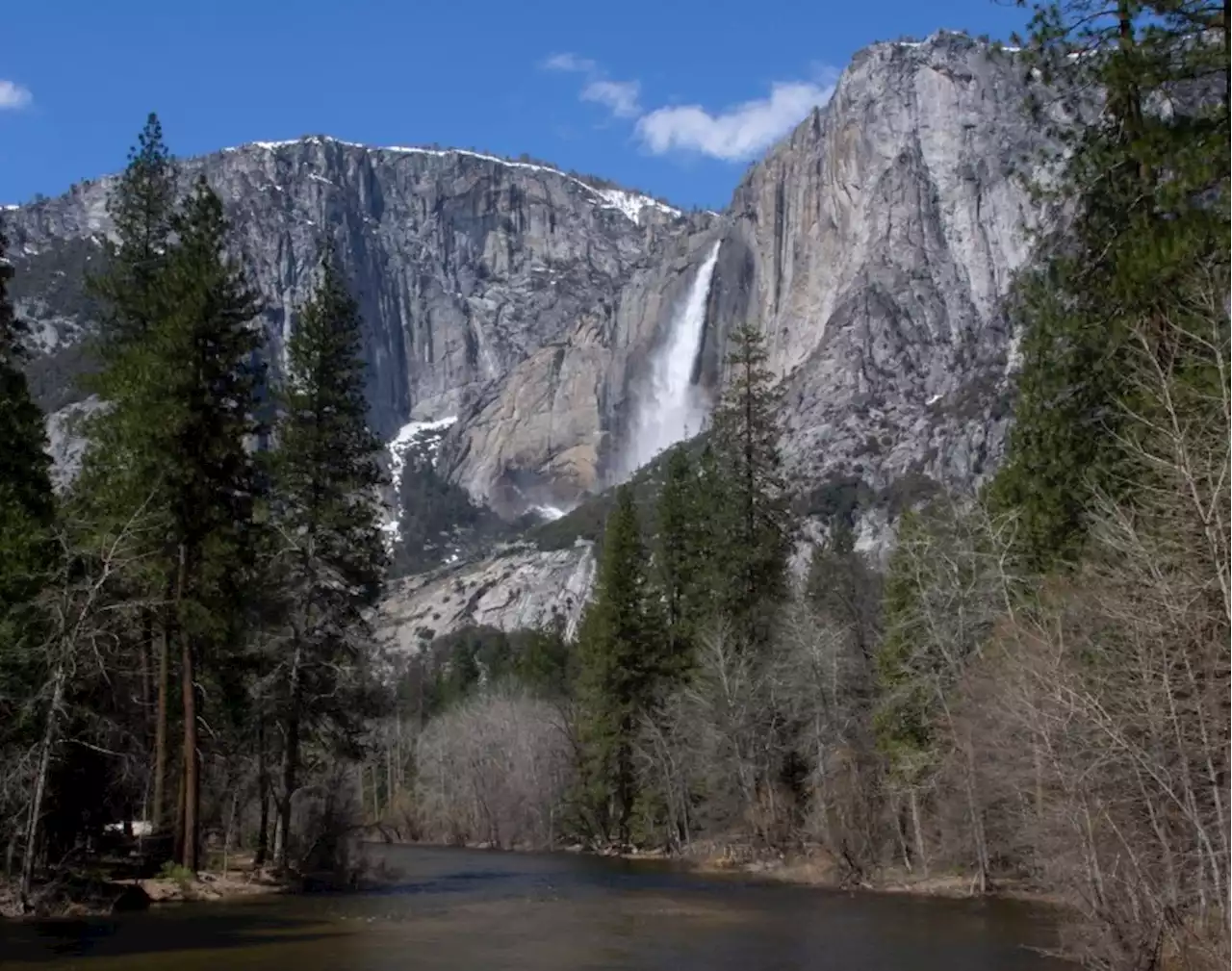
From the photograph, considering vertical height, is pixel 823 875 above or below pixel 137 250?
below

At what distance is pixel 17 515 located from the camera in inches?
1014

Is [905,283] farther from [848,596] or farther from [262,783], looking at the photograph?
[262,783]

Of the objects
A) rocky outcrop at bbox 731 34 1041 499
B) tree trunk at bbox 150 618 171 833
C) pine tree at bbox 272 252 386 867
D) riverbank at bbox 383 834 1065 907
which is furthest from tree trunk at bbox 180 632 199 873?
rocky outcrop at bbox 731 34 1041 499

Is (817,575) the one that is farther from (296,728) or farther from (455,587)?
(455,587)

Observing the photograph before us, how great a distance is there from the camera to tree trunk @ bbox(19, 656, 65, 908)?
2259cm

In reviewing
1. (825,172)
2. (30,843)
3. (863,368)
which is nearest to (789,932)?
(30,843)

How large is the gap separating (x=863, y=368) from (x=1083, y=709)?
15784 cm

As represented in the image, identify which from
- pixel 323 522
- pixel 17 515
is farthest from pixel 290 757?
pixel 17 515

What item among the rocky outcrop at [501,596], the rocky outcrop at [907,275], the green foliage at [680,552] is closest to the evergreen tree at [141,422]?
the green foliage at [680,552]

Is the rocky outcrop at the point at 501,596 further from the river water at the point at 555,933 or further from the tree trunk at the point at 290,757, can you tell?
the river water at the point at 555,933

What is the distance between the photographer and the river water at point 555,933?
66.6ft

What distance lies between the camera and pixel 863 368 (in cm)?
16775

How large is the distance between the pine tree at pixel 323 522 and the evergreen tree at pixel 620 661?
849 inches

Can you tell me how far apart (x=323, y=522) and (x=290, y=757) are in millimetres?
Result: 6200
